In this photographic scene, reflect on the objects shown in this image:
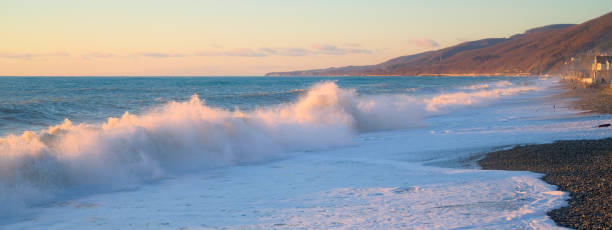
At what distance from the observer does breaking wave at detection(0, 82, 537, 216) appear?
7828 mm

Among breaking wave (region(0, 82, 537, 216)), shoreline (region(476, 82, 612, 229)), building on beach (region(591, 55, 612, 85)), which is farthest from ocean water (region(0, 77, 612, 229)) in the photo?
building on beach (region(591, 55, 612, 85))

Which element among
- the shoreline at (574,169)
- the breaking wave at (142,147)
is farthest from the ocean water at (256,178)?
the shoreline at (574,169)

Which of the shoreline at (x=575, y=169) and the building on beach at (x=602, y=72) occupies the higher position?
the building on beach at (x=602, y=72)

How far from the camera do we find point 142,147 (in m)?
10.2

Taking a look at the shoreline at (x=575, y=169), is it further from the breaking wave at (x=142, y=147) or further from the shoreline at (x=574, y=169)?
the breaking wave at (x=142, y=147)

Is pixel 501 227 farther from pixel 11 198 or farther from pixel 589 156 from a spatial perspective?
pixel 11 198

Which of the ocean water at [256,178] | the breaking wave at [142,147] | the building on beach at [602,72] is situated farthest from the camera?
the building on beach at [602,72]

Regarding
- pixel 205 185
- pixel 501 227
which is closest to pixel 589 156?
pixel 501 227

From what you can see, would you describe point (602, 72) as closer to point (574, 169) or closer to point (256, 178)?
point (574, 169)

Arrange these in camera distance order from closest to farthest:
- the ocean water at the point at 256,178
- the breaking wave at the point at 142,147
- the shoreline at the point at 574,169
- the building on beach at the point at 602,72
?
1. the shoreline at the point at 574,169
2. the ocean water at the point at 256,178
3. the breaking wave at the point at 142,147
4. the building on beach at the point at 602,72

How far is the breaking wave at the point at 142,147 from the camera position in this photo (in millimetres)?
7828

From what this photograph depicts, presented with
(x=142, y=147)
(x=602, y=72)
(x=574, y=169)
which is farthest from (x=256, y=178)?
(x=602, y=72)

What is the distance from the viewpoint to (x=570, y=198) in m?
6.67

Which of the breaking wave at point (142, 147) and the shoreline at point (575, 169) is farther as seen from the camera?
the breaking wave at point (142, 147)
